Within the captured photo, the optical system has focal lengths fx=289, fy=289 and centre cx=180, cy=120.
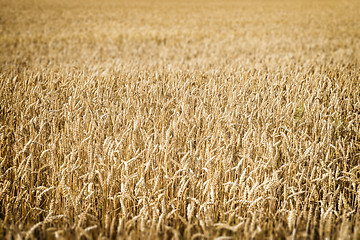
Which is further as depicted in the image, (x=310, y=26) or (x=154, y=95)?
(x=310, y=26)

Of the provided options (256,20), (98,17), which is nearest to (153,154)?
(256,20)

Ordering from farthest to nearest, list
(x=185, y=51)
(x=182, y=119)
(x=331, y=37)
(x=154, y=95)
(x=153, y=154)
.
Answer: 1. (x=331, y=37)
2. (x=185, y=51)
3. (x=154, y=95)
4. (x=182, y=119)
5. (x=153, y=154)

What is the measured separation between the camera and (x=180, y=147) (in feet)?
6.30

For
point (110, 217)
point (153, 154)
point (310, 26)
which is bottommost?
point (110, 217)

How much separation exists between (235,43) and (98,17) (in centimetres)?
1091

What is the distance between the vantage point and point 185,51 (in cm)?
916

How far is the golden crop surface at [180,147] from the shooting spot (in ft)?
4.34

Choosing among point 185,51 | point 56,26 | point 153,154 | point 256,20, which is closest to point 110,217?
point 153,154

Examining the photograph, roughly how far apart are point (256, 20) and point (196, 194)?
54.2ft

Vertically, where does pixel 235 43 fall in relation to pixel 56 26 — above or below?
below

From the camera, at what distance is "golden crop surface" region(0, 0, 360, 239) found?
4.34 feet

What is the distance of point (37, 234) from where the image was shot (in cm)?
131

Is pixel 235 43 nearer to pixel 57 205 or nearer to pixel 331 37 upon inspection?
pixel 331 37

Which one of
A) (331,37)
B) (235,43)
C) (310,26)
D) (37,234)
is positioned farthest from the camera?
(310,26)
